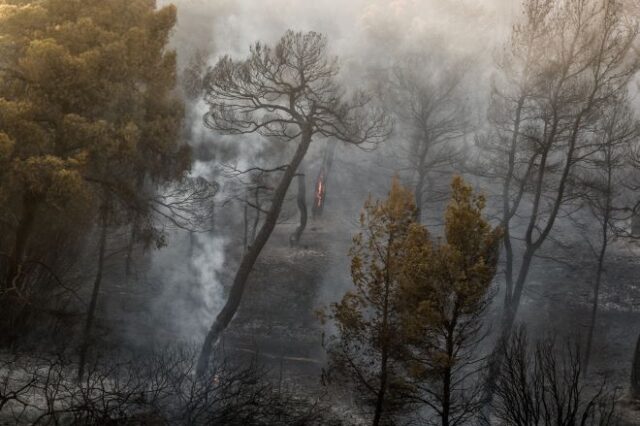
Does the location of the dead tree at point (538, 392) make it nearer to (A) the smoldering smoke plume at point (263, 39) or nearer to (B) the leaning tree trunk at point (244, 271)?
(B) the leaning tree trunk at point (244, 271)

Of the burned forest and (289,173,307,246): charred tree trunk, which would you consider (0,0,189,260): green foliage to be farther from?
(289,173,307,246): charred tree trunk

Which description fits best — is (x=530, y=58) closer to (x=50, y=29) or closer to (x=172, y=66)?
(x=172, y=66)

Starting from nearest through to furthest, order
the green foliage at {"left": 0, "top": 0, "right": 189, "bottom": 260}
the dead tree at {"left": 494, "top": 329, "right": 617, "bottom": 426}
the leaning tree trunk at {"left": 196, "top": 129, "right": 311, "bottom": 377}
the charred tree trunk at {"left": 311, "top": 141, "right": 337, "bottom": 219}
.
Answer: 1. the dead tree at {"left": 494, "top": 329, "right": 617, "bottom": 426}
2. the green foliage at {"left": 0, "top": 0, "right": 189, "bottom": 260}
3. the leaning tree trunk at {"left": 196, "top": 129, "right": 311, "bottom": 377}
4. the charred tree trunk at {"left": 311, "top": 141, "right": 337, "bottom": 219}

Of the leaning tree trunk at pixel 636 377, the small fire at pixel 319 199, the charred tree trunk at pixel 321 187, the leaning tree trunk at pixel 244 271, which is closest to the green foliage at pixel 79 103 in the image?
the leaning tree trunk at pixel 244 271

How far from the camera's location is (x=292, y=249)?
2711 cm

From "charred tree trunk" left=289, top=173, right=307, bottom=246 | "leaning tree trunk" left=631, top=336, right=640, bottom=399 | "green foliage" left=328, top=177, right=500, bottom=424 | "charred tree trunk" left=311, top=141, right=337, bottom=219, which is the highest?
"charred tree trunk" left=311, top=141, right=337, bottom=219

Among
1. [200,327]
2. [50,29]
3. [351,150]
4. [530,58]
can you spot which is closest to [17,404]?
[50,29]

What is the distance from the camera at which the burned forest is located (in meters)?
11.0

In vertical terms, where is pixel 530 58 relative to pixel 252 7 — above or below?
below

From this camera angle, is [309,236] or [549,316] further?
[309,236]

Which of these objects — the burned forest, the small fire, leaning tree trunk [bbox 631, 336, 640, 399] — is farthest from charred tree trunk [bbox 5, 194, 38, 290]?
the small fire

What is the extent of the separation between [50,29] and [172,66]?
99.8 inches

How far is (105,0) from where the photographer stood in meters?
12.5

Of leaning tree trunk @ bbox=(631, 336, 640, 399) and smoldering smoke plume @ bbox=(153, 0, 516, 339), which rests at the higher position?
smoldering smoke plume @ bbox=(153, 0, 516, 339)
